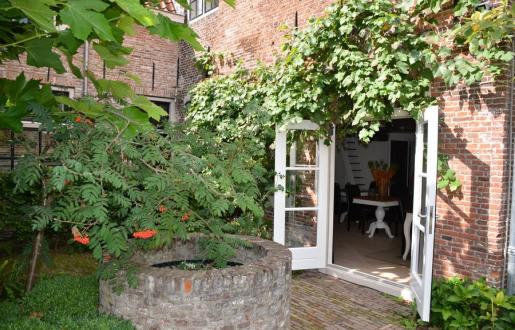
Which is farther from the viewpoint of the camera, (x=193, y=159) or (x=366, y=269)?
(x=366, y=269)

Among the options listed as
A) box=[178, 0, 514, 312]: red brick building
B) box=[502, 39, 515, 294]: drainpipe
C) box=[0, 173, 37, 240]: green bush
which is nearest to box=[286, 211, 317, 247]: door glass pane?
box=[178, 0, 514, 312]: red brick building

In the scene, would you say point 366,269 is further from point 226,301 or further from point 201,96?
point 201,96

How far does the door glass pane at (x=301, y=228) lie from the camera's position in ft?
19.4

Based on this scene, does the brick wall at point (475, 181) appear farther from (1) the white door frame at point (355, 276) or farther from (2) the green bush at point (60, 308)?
(2) the green bush at point (60, 308)

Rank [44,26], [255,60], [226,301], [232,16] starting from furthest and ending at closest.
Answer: [232,16] < [255,60] < [226,301] < [44,26]

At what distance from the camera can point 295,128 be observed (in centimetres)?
568

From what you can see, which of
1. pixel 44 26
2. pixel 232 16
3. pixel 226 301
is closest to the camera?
pixel 44 26

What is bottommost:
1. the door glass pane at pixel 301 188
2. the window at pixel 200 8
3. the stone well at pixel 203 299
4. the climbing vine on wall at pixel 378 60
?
the stone well at pixel 203 299

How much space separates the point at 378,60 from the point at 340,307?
2.66 meters

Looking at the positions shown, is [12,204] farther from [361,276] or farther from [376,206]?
[376,206]

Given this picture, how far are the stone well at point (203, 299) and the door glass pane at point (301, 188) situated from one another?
2.61 m

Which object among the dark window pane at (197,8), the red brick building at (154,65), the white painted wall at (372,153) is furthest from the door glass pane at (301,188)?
the white painted wall at (372,153)

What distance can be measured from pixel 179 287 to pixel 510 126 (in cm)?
331

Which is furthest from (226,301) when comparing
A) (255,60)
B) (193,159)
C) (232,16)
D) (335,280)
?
(232,16)
